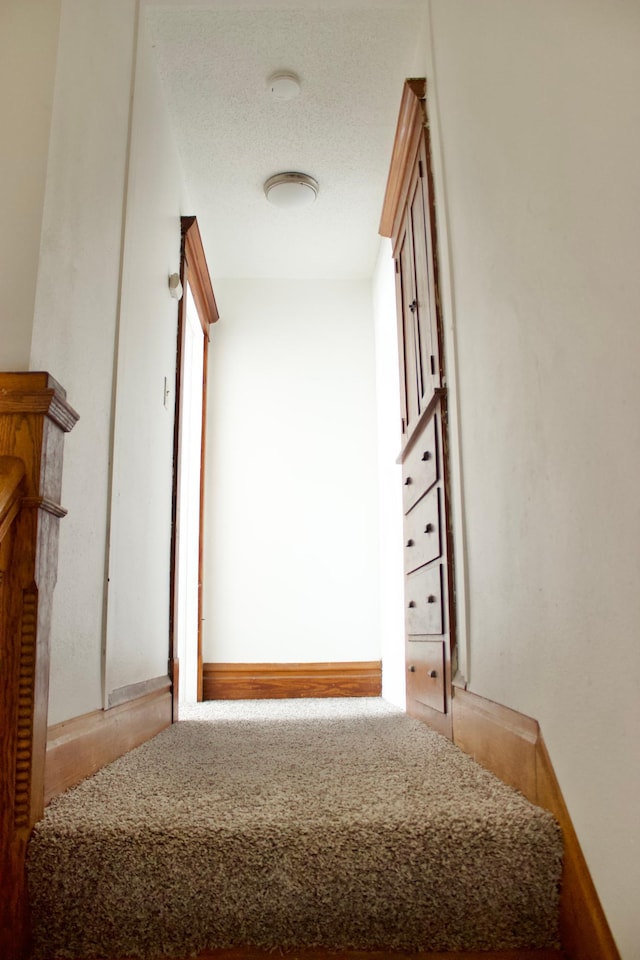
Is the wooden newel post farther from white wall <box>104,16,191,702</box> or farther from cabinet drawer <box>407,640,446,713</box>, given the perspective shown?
cabinet drawer <box>407,640,446,713</box>

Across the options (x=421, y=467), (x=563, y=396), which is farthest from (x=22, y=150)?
(x=421, y=467)

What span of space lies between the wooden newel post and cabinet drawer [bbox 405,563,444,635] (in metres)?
1.12

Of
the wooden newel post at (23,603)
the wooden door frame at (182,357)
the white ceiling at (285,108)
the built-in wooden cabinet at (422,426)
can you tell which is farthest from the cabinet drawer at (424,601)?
the white ceiling at (285,108)

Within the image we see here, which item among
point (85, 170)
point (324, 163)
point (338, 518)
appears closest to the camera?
point (85, 170)

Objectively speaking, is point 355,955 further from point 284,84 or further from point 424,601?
point 284,84

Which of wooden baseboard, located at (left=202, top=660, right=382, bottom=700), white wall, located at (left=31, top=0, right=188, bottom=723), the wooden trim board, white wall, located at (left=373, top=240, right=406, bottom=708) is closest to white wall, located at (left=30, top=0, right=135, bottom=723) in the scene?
white wall, located at (left=31, top=0, right=188, bottom=723)

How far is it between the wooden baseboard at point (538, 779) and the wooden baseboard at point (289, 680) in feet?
6.18

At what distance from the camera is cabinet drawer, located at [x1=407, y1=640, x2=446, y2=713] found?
1998 mm

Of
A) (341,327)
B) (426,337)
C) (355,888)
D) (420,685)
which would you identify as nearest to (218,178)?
(341,327)

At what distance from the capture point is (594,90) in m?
1.04

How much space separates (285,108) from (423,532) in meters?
1.74

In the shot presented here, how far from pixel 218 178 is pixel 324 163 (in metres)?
0.48

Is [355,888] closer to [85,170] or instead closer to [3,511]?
[3,511]

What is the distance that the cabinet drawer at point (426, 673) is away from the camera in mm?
1998
